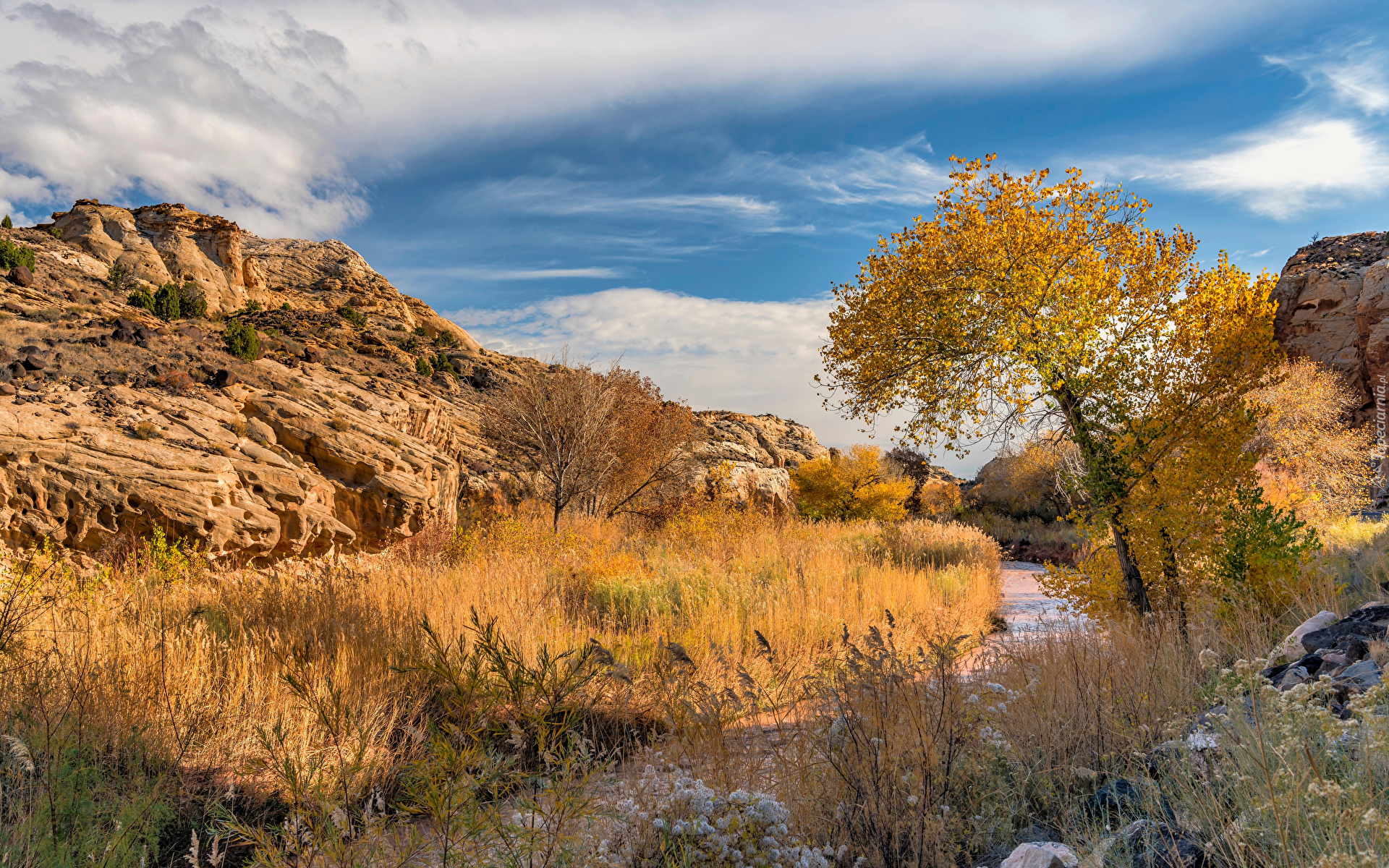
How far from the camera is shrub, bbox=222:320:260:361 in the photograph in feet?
43.3

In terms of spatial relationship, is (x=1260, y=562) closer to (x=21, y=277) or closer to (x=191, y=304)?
(x=21, y=277)

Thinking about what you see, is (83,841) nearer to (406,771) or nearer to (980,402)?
(406,771)

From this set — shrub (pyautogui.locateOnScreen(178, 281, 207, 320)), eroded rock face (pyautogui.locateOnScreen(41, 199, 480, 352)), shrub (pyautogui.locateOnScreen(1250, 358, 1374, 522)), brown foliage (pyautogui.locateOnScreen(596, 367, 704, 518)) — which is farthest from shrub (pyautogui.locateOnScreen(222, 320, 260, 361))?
shrub (pyautogui.locateOnScreen(1250, 358, 1374, 522))

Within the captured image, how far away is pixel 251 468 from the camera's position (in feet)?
30.1

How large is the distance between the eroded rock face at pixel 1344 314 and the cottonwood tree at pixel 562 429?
29.1 m

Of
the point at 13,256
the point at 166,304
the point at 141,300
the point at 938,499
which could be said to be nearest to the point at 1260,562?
the point at 938,499

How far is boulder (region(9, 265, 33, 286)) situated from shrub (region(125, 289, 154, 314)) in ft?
17.6

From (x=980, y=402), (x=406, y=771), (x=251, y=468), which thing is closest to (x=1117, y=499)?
(x=980, y=402)

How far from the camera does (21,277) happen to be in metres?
17.2

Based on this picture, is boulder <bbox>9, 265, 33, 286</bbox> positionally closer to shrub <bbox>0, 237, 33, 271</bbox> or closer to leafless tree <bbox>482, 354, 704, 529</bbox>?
shrub <bbox>0, 237, 33, 271</bbox>

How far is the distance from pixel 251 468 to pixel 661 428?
10876mm

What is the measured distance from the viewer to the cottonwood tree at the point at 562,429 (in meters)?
14.5

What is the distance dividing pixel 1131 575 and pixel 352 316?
35.9m

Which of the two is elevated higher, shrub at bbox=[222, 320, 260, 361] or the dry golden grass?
shrub at bbox=[222, 320, 260, 361]
